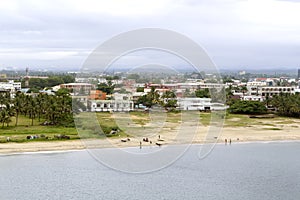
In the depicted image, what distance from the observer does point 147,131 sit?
26422 millimetres

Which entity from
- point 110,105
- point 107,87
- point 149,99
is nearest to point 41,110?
point 110,105

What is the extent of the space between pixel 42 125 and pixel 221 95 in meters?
18.8

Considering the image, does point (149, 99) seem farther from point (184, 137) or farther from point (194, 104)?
point (184, 137)

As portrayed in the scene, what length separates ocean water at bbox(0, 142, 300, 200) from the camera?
629 inches

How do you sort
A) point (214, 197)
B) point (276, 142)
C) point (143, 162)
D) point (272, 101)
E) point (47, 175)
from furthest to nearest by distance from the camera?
point (272, 101) < point (276, 142) < point (143, 162) < point (47, 175) < point (214, 197)

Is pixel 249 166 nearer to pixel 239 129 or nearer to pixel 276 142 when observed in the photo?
pixel 276 142

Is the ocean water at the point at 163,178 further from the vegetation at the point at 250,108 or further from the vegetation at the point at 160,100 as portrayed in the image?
the vegetation at the point at 250,108

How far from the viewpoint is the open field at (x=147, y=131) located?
2330cm

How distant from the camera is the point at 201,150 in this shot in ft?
77.3

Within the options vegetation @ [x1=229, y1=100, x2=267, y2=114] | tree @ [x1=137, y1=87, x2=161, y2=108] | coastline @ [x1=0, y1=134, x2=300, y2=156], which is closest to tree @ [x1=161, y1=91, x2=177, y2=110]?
tree @ [x1=137, y1=87, x2=161, y2=108]

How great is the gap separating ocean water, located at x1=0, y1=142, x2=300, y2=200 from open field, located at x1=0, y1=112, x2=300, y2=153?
1.83 metres

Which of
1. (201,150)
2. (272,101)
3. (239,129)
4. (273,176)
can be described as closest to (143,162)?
(201,150)

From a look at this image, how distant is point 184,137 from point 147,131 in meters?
2.16

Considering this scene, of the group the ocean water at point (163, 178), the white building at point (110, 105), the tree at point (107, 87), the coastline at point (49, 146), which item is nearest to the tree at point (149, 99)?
the white building at point (110, 105)
